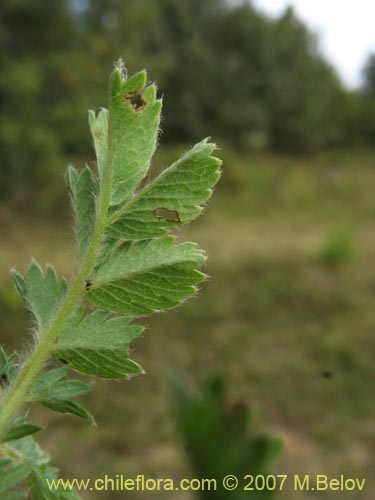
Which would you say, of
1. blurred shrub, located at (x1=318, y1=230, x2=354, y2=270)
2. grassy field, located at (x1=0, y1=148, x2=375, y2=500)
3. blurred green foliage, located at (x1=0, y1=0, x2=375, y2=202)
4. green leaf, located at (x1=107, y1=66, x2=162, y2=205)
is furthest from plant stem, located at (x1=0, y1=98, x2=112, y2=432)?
blurred green foliage, located at (x1=0, y1=0, x2=375, y2=202)

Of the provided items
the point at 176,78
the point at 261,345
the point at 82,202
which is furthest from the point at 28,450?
the point at 176,78

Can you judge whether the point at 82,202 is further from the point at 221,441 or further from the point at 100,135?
the point at 221,441

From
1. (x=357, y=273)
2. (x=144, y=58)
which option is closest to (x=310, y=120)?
(x=144, y=58)

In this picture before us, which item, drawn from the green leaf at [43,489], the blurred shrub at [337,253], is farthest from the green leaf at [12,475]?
the blurred shrub at [337,253]

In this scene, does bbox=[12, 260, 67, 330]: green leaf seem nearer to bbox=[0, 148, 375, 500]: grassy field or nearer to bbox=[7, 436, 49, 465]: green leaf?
bbox=[7, 436, 49, 465]: green leaf

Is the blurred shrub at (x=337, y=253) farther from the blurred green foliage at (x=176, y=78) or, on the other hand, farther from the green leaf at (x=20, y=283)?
the green leaf at (x=20, y=283)

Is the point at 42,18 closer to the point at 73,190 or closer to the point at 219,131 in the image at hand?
the point at 219,131
